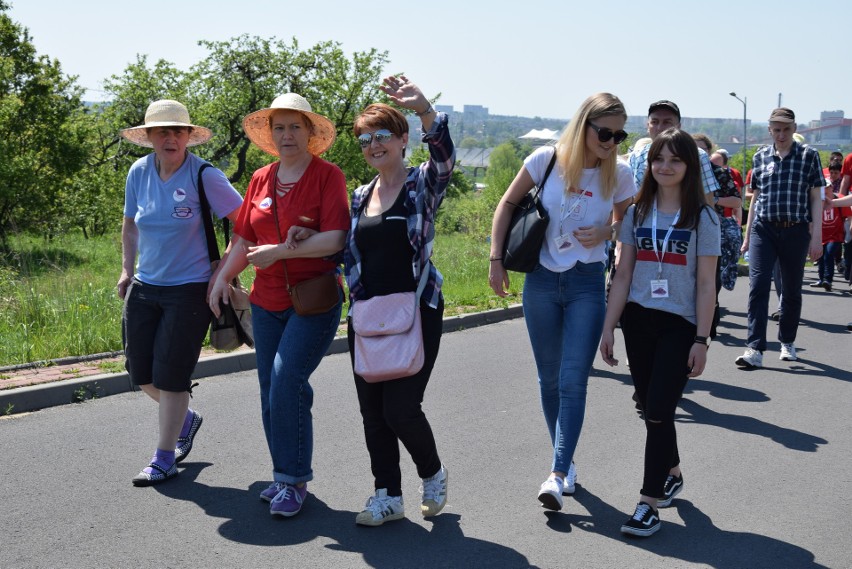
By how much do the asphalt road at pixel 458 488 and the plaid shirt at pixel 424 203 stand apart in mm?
1128

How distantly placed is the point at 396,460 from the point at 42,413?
298 centimetres

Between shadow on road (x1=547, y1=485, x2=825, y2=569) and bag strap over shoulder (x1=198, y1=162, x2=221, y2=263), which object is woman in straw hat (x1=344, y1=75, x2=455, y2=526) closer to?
shadow on road (x1=547, y1=485, x2=825, y2=569)

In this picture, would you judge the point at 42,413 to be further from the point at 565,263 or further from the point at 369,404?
the point at 565,263

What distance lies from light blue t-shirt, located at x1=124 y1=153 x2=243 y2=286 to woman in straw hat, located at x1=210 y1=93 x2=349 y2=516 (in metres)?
0.38

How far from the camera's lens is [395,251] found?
434 cm

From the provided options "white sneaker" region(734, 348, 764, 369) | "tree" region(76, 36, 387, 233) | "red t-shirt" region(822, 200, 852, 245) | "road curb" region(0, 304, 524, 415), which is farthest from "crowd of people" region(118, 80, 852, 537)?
"tree" region(76, 36, 387, 233)

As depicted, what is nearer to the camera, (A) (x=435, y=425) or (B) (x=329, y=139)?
(B) (x=329, y=139)

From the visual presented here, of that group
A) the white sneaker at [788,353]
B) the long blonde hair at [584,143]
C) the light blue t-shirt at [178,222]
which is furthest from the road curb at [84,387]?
the white sneaker at [788,353]

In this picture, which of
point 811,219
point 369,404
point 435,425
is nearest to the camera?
point 369,404

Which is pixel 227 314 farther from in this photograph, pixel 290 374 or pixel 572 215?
pixel 572 215

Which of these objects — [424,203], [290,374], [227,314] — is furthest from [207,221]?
[424,203]

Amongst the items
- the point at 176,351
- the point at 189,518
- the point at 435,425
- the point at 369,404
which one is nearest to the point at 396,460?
the point at 369,404

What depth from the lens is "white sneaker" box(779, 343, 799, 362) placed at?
8.88 m

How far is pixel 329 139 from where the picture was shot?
4.96 m
